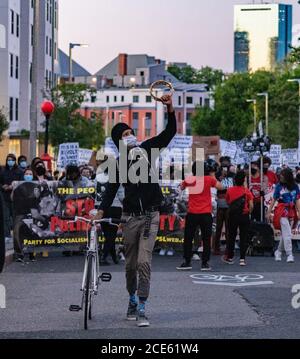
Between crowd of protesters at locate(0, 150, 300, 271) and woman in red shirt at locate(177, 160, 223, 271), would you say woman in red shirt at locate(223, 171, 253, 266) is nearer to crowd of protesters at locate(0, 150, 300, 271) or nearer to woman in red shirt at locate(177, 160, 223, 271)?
crowd of protesters at locate(0, 150, 300, 271)

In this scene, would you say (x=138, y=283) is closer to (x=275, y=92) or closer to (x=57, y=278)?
(x=57, y=278)

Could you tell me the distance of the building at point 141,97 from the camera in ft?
586

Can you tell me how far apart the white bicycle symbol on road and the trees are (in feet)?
130

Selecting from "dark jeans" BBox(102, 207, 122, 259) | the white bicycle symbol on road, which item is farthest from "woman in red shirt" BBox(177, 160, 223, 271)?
"dark jeans" BBox(102, 207, 122, 259)

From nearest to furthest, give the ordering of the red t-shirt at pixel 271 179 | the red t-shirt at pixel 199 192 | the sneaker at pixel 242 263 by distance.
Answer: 1. the red t-shirt at pixel 199 192
2. the sneaker at pixel 242 263
3. the red t-shirt at pixel 271 179

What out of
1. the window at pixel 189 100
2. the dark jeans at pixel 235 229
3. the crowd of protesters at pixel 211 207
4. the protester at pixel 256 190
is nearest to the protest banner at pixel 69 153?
the crowd of protesters at pixel 211 207

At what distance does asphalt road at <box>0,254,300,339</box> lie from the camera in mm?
11422

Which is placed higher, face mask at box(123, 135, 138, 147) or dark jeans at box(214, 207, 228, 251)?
face mask at box(123, 135, 138, 147)

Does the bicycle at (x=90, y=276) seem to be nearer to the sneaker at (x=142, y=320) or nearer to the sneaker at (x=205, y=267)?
the sneaker at (x=142, y=320)

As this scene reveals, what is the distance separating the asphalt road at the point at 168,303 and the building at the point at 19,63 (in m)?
38.5

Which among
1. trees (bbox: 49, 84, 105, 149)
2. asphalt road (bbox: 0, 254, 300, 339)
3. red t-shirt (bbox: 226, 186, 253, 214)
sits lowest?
asphalt road (bbox: 0, 254, 300, 339)

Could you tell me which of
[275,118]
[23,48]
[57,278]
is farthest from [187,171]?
[275,118]

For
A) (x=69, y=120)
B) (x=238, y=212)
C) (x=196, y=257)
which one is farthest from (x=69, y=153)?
(x=69, y=120)

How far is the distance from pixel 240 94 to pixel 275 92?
34.1ft
